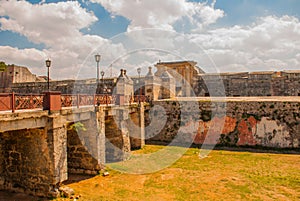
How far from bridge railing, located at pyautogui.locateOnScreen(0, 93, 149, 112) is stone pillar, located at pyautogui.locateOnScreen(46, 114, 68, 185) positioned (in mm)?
708

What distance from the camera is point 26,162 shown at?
8703mm

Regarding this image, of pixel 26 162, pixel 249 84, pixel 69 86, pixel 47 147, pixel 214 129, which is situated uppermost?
pixel 249 84

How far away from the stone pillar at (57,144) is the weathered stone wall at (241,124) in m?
9.53

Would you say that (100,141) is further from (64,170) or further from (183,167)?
(183,167)

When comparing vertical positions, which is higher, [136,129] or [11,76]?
[11,76]

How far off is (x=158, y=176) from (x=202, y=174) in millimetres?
2010

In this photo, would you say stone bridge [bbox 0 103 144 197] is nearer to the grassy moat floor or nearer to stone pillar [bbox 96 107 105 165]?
stone pillar [bbox 96 107 105 165]

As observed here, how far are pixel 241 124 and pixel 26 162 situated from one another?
1280 centimetres

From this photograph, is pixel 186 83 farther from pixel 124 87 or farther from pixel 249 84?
pixel 124 87

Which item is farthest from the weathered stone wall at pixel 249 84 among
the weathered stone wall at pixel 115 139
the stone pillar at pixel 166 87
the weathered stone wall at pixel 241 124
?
the weathered stone wall at pixel 115 139

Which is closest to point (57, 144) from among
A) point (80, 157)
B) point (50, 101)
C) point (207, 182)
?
point (50, 101)

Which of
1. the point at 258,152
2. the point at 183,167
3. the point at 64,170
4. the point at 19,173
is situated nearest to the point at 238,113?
the point at 258,152

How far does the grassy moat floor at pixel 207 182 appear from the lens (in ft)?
28.3

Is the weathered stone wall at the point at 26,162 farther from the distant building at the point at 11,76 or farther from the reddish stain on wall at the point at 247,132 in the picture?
the distant building at the point at 11,76
